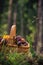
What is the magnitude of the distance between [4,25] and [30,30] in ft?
3.41

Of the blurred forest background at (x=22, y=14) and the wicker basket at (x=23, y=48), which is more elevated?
the blurred forest background at (x=22, y=14)

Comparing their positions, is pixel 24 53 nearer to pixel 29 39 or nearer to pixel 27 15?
pixel 29 39

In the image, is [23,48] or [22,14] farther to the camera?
[22,14]

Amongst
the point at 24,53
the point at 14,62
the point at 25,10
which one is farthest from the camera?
the point at 25,10

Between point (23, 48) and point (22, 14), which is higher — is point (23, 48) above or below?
below

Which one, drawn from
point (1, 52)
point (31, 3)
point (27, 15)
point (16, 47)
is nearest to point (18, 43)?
point (16, 47)

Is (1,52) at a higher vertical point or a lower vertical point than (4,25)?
lower

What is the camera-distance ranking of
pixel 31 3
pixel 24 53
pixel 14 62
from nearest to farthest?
pixel 14 62
pixel 24 53
pixel 31 3

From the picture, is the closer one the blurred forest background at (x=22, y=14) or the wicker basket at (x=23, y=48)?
the wicker basket at (x=23, y=48)

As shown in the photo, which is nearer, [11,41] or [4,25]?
[11,41]

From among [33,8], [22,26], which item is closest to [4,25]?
[22,26]

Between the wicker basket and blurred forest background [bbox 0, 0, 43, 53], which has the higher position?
blurred forest background [bbox 0, 0, 43, 53]

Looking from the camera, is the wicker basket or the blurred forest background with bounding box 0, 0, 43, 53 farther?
the blurred forest background with bounding box 0, 0, 43, 53

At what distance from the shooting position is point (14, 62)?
1727mm
